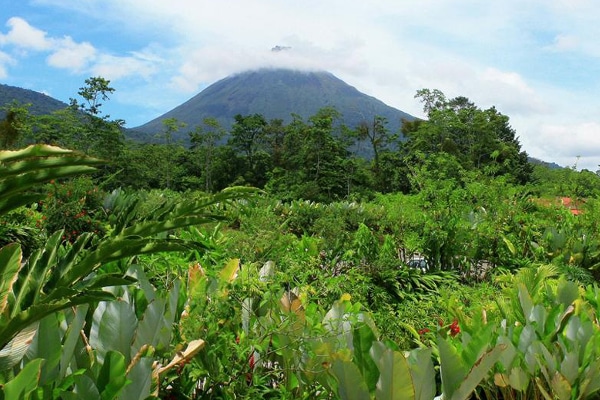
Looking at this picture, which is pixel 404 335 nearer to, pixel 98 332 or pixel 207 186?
pixel 98 332

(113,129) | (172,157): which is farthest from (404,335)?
(172,157)

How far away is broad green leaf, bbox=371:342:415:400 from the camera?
1604 mm

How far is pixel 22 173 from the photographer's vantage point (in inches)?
49.5

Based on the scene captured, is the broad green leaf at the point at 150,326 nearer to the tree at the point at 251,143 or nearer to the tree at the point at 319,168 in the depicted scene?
the tree at the point at 319,168

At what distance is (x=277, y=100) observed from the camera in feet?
511

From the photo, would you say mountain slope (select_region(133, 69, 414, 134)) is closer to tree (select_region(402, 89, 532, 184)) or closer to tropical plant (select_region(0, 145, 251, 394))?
tree (select_region(402, 89, 532, 184))

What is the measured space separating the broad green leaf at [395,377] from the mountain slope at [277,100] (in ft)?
427

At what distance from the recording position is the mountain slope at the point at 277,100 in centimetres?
14200

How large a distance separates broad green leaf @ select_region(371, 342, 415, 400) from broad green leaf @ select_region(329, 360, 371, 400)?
64 mm

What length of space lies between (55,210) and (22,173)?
20.7ft

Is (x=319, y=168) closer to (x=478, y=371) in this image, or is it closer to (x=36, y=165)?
(x=478, y=371)

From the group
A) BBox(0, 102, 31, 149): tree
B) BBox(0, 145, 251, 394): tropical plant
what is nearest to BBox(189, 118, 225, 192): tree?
BBox(0, 102, 31, 149): tree

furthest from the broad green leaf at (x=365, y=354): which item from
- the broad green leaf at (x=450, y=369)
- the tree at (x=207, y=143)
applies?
the tree at (x=207, y=143)

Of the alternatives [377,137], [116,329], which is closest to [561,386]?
[116,329]
